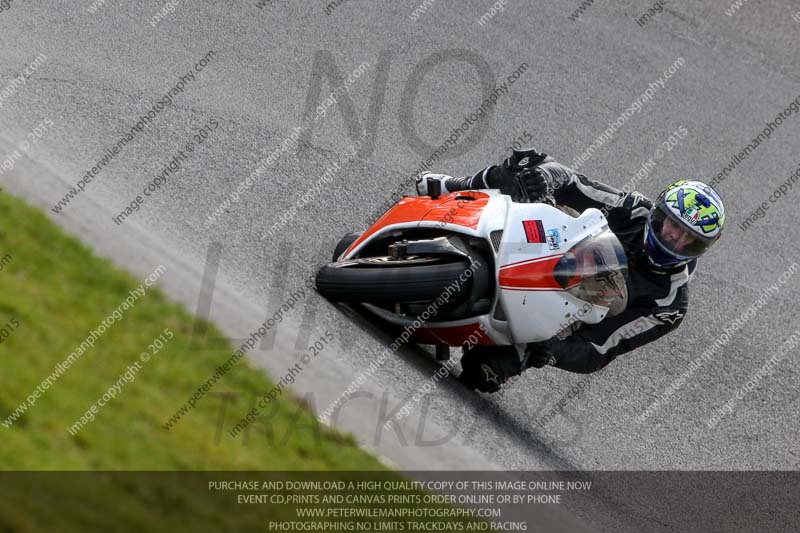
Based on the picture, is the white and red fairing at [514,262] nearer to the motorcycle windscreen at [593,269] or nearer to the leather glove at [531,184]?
the motorcycle windscreen at [593,269]

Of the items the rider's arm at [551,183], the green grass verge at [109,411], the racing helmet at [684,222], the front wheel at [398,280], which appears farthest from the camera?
the rider's arm at [551,183]

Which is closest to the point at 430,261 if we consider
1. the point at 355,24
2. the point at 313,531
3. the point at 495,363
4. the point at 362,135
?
the point at 495,363

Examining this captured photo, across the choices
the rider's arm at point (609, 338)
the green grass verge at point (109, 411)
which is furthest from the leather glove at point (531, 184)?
the green grass verge at point (109, 411)

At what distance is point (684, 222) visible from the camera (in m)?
6.68

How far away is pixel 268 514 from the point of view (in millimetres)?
4113

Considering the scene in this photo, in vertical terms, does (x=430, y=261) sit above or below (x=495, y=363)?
above

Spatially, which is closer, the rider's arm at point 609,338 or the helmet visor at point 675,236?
the rider's arm at point 609,338

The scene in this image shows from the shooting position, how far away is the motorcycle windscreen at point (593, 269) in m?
6.07

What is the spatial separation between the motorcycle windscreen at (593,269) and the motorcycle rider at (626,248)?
0.32 meters

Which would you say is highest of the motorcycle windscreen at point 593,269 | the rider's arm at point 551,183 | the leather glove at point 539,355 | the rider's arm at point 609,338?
the motorcycle windscreen at point 593,269

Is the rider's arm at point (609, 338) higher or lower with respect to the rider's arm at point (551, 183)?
lower

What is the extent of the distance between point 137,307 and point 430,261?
1.72 meters

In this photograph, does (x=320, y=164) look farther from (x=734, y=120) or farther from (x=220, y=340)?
(x=734, y=120)

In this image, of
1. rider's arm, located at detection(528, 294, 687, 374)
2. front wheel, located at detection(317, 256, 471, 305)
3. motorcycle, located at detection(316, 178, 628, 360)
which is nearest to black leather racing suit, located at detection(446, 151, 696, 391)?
rider's arm, located at detection(528, 294, 687, 374)
